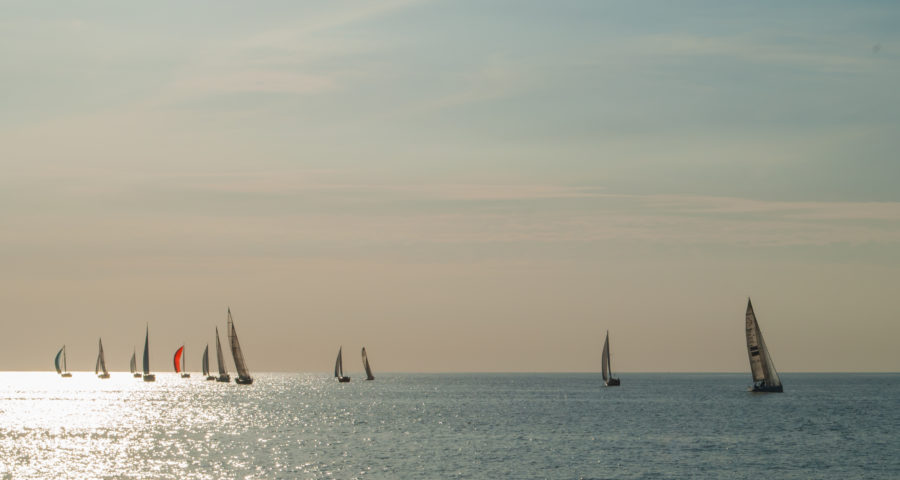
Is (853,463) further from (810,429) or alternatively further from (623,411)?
(623,411)

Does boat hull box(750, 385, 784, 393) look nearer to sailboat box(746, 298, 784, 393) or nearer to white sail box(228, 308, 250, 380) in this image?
sailboat box(746, 298, 784, 393)

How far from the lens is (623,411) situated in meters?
134

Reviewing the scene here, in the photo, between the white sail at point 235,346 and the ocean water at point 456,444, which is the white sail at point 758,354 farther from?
the white sail at point 235,346

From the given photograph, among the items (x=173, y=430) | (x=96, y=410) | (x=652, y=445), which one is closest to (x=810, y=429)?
(x=652, y=445)

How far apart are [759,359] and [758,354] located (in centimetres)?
187

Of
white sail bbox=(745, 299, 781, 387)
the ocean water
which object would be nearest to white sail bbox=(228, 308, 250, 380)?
the ocean water

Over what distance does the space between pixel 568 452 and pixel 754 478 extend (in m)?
17.3

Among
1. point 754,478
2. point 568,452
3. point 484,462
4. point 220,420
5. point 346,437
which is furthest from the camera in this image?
point 220,420

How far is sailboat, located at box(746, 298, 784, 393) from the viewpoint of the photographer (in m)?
145

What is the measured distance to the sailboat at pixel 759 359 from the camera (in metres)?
145

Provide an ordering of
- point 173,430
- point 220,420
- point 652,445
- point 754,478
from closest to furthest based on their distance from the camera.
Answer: point 754,478 → point 652,445 → point 173,430 → point 220,420

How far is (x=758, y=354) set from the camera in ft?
487

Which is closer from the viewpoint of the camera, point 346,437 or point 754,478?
point 754,478

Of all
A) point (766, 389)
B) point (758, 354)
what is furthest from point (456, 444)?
point (766, 389)
